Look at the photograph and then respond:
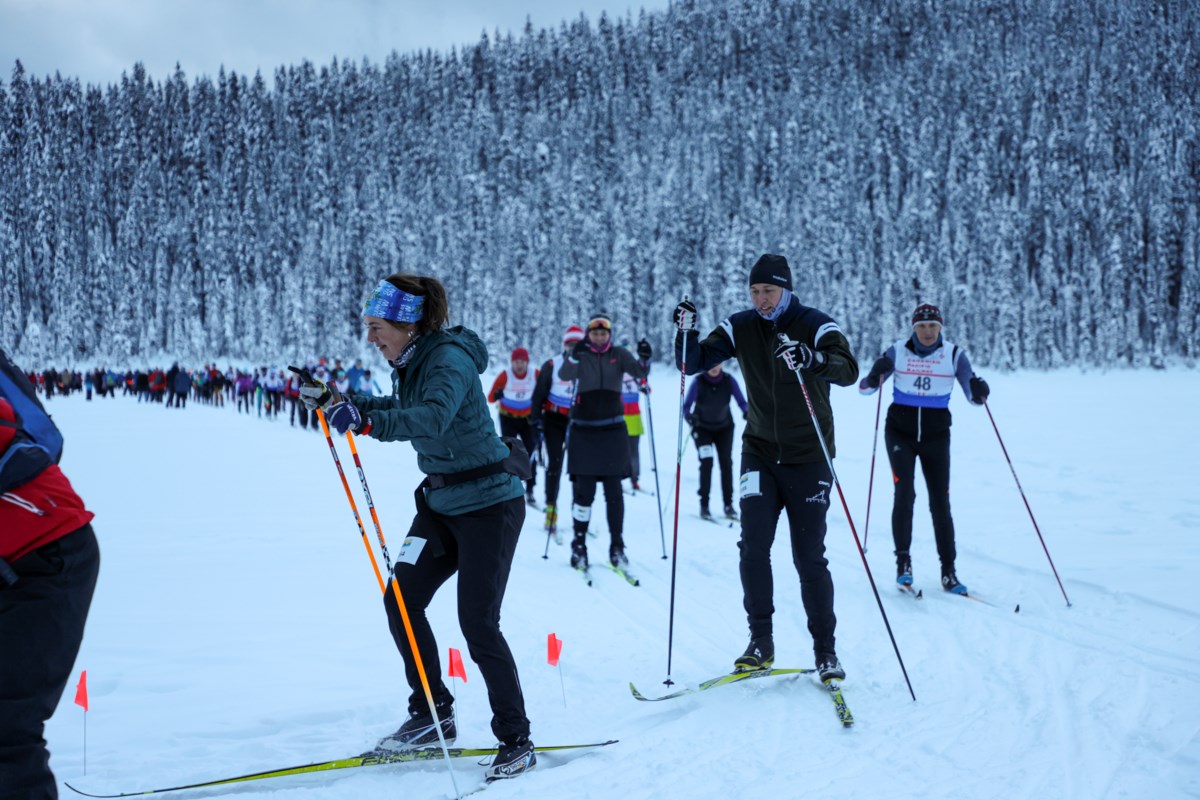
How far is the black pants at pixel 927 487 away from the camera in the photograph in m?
5.64

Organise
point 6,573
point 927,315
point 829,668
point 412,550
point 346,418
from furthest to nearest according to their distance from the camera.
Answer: point 927,315
point 829,668
point 412,550
point 346,418
point 6,573

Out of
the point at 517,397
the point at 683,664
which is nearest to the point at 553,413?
the point at 517,397

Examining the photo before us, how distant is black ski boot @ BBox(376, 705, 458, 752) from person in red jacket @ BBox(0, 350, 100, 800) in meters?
1.31

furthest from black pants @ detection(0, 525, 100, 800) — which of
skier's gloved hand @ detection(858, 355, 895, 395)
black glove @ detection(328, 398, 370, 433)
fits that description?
skier's gloved hand @ detection(858, 355, 895, 395)

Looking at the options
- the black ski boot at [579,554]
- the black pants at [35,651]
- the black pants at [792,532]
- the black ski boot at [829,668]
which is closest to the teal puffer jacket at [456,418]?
the black pants at [35,651]

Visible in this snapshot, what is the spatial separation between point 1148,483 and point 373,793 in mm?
10840

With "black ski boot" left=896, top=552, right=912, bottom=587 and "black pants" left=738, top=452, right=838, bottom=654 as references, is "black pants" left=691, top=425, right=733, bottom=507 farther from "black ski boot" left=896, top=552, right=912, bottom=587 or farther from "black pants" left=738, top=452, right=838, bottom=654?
"black pants" left=738, top=452, right=838, bottom=654

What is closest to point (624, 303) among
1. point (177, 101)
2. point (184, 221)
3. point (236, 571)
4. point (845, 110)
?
point (845, 110)

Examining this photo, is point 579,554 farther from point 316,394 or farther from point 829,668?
point 316,394

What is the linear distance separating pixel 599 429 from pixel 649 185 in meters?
68.1

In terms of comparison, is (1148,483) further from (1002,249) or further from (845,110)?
(845,110)

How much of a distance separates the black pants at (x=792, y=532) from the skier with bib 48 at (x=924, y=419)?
2.08 metres

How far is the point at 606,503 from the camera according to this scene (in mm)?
6641

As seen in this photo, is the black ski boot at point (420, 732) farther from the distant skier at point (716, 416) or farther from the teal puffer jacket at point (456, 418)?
the distant skier at point (716, 416)
